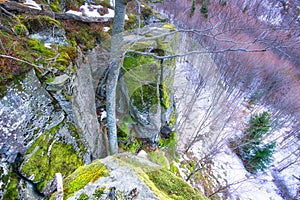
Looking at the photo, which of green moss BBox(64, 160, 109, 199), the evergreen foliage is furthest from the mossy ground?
the evergreen foliage

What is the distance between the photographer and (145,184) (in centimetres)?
132

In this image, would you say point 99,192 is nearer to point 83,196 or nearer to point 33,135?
point 83,196

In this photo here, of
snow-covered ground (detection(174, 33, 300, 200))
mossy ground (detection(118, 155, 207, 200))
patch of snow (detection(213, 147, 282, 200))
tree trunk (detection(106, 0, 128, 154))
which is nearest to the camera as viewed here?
mossy ground (detection(118, 155, 207, 200))

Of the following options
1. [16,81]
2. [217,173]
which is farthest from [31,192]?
[217,173]

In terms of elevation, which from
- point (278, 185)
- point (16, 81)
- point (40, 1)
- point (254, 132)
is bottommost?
point (278, 185)

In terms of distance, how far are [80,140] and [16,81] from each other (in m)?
1.49

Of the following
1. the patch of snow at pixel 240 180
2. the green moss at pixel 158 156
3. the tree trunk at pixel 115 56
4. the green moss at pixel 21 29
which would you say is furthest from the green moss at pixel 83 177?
the patch of snow at pixel 240 180

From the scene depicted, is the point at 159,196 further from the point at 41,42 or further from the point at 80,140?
the point at 41,42

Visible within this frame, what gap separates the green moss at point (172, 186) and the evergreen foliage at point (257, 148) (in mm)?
11772

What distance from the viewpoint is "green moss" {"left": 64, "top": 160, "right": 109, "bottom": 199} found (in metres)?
1.26

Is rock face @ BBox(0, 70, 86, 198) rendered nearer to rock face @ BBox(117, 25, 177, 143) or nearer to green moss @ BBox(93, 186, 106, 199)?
green moss @ BBox(93, 186, 106, 199)

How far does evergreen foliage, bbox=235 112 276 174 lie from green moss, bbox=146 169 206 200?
463 inches

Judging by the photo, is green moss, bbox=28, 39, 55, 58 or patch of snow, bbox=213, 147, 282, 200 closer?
green moss, bbox=28, 39, 55, 58

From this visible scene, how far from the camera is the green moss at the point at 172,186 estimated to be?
153 cm
